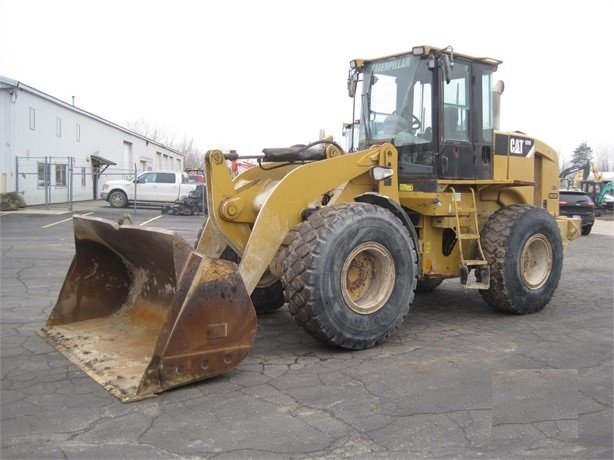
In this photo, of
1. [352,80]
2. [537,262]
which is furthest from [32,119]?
[537,262]

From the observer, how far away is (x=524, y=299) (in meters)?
7.14

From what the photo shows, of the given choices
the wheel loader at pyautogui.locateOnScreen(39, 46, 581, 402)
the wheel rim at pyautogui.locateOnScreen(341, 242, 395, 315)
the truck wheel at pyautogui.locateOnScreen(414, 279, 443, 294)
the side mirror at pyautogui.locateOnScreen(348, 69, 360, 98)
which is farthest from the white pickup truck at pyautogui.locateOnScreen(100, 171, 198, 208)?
the wheel rim at pyautogui.locateOnScreen(341, 242, 395, 315)

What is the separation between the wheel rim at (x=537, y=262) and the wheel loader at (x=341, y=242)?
0.06 feet

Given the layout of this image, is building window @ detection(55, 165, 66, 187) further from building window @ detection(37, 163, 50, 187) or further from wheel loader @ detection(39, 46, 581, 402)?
wheel loader @ detection(39, 46, 581, 402)

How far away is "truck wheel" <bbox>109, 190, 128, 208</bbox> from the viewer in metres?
26.9

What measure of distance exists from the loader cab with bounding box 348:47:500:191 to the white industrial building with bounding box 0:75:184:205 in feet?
63.1

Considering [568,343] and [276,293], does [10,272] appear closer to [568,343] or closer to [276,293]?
[276,293]

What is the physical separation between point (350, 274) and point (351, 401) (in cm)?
155

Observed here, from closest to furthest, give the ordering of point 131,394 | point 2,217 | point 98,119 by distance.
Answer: point 131,394
point 2,217
point 98,119

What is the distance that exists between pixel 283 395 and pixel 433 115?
12.3 ft

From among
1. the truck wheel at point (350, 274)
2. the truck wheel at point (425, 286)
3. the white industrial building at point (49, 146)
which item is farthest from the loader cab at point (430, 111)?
the white industrial building at point (49, 146)

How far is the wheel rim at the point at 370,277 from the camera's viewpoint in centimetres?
555

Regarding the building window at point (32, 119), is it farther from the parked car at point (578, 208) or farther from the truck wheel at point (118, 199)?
the parked car at point (578, 208)

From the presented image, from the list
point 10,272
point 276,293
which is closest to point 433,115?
point 276,293
